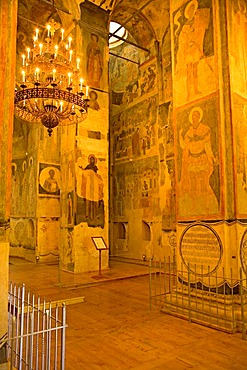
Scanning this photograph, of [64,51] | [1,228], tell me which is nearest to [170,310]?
[1,228]

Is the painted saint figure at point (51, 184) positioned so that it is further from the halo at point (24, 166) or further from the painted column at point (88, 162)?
the painted column at point (88, 162)

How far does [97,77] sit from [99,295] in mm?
8304

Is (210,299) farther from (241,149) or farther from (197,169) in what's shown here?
(241,149)

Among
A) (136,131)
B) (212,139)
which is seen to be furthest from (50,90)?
(136,131)

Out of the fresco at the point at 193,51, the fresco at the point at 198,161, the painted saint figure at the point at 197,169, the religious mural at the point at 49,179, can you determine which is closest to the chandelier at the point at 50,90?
the fresco at the point at 193,51

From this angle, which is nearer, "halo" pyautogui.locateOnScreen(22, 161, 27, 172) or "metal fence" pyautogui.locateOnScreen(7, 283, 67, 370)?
"metal fence" pyautogui.locateOnScreen(7, 283, 67, 370)

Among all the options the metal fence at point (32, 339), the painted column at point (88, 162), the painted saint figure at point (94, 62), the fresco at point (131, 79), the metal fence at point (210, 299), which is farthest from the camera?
the fresco at point (131, 79)

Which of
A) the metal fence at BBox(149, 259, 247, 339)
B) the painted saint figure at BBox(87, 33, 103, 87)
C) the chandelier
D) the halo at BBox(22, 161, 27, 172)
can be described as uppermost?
the painted saint figure at BBox(87, 33, 103, 87)

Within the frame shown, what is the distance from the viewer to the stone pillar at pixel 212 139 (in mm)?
5746

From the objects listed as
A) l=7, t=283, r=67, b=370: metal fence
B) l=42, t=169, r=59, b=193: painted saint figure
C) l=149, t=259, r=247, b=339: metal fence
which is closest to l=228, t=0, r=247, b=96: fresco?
l=149, t=259, r=247, b=339: metal fence

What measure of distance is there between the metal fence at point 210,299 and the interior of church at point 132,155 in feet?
0.09

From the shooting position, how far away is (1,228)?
A: 3.46m

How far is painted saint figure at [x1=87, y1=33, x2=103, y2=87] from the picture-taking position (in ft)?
39.7

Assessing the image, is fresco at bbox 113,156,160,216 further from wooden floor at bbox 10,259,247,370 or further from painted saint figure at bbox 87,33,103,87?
wooden floor at bbox 10,259,247,370
